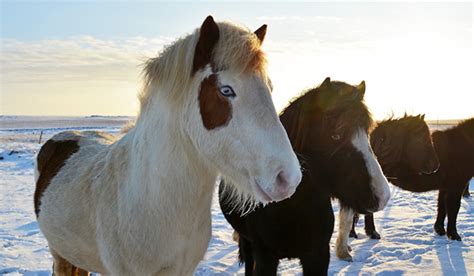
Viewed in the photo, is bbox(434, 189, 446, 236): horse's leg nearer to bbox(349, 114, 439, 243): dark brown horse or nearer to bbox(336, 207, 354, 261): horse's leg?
bbox(349, 114, 439, 243): dark brown horse

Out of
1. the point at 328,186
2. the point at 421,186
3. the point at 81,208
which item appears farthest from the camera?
the point at 421,186

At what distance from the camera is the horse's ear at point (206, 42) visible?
6.96ft

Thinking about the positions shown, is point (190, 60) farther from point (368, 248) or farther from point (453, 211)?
point (453, 211)

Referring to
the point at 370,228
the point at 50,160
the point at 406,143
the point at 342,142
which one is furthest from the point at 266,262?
the point at 406,143

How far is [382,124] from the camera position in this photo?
681cm

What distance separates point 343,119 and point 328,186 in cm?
60

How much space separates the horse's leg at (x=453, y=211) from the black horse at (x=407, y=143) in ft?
3.52

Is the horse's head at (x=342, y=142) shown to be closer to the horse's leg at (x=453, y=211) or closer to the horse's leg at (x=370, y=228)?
the horse's leg at (x=370, y=228)

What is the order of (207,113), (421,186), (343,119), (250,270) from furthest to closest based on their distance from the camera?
(421,186) → (250,270) → (343,119) → (207,113)

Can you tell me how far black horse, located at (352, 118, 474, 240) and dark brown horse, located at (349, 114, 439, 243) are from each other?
36 centimetres

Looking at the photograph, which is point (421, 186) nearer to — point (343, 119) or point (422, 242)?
→ point (422, 242)

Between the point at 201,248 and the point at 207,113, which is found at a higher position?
the point at 207,113

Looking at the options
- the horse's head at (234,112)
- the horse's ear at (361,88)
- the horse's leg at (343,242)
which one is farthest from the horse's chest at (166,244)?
the horse's leg at (343,242)

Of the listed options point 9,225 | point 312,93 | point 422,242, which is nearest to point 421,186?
point 422,242
